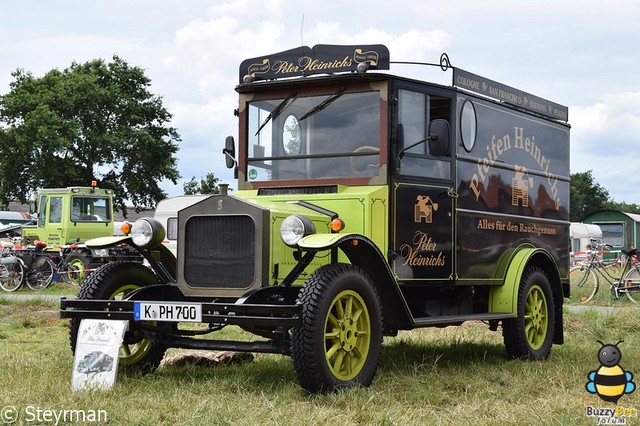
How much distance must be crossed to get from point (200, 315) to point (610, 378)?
279cm

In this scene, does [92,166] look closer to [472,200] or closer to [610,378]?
[472,200]

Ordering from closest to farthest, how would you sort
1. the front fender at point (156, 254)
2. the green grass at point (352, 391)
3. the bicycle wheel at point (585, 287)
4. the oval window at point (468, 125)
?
the green grass at point (352, 391) → the front fender at point (156, 254) → the oval window at point (468, 125) → the bicycle wheel at point (585, 287)

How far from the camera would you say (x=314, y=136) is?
7.90 metres

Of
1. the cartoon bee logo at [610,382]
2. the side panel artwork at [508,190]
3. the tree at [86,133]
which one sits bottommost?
the cartoon bee logo at [610,382]

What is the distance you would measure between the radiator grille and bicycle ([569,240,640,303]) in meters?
10.8

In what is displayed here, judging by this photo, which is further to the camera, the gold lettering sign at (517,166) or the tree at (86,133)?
the tree at (86,133)

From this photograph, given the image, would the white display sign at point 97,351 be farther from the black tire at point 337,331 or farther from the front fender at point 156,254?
the black tire at point 337,331

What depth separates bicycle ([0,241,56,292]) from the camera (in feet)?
72.5

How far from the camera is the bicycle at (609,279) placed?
17.5 metres

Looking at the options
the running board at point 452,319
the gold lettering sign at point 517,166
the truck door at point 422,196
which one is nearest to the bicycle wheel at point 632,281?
the gold lettering sign at point 517,166

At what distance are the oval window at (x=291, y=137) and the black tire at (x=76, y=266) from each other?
1509 cm

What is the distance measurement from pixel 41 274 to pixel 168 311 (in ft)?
55.4

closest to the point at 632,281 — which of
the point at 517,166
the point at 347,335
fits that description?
the point at 517,166

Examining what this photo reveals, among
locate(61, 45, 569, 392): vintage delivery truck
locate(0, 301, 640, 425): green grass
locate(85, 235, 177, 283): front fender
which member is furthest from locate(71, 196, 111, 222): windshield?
locate(85, 235, 177, 283): front fender
